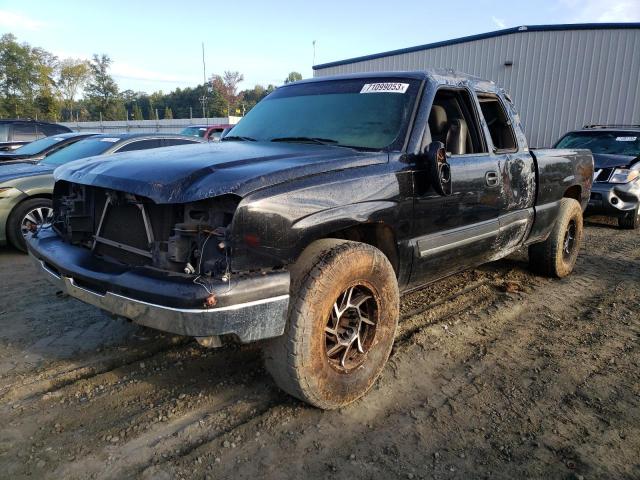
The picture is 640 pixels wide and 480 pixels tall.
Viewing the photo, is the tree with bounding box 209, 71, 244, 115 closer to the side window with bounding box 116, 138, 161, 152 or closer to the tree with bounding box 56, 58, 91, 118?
the tree with bounding box 56, 58, 91, 118

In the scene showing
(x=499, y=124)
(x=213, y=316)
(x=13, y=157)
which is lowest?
(x=213, y=316)

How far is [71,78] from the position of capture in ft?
217

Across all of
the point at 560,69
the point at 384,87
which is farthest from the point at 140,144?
the point at 560,69

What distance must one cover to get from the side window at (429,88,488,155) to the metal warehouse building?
1370 cm

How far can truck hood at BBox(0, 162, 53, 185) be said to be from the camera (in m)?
5.96

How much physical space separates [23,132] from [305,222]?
1249 cm

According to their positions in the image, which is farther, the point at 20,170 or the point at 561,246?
the point at 20,170

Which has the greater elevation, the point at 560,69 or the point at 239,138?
the point at 560,69

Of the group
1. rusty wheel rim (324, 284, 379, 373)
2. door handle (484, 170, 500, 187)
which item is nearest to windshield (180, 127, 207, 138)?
door handle (484, 170, 500, 187)

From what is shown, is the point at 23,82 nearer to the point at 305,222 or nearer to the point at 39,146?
the point at 39,146

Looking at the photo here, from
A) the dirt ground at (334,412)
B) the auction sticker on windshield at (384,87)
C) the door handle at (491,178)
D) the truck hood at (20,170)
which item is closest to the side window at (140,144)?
the truck hood at (20,170)

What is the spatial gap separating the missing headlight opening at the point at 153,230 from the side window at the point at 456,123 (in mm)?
1894

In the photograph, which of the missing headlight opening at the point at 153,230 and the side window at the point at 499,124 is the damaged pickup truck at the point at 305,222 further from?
the side window at the point at 499,124

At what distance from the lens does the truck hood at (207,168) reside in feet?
7.45
